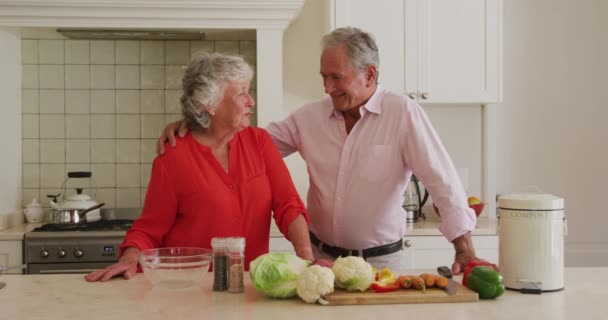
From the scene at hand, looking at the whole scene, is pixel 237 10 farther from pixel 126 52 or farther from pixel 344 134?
pixel 344 134

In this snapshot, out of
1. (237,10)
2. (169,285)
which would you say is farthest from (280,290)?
(237,10)

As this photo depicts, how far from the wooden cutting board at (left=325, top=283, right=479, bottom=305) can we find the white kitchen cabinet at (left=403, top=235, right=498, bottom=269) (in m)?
1.77

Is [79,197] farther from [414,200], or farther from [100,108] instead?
[414,200]

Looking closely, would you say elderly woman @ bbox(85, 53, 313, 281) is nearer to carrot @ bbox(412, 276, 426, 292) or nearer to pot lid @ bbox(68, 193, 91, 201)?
carrot @ bbox(412, 276, 426, 292)

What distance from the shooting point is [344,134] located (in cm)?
262

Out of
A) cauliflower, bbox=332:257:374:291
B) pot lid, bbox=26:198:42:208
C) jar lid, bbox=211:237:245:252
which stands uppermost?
jar lid, bbox=211:237:245:252

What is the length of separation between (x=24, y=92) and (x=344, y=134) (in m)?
2.23

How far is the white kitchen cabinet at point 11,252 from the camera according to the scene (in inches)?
134

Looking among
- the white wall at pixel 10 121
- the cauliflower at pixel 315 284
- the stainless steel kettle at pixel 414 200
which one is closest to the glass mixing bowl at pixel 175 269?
the cauliflower at pixel 315 284

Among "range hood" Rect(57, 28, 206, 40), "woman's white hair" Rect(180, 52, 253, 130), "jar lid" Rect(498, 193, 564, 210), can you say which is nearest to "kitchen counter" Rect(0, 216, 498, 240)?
"range hood" Rect(57, 28, 206, 40)

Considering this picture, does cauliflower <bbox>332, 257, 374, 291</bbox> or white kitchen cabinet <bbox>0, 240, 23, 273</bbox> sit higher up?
cauliflower <bbox>332, 257, 374, 291</bbox>

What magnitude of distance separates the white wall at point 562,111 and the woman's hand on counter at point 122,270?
265cm

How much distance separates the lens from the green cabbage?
1.70 m

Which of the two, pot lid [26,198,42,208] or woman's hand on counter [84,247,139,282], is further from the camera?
pot lid [26,198,42,208]
